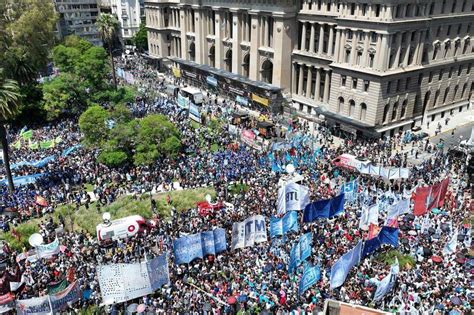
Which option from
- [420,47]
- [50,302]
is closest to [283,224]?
[50,302]

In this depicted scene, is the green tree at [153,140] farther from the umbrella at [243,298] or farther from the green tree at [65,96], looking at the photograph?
the umbrella at [243,298]

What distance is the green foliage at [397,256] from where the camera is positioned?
3119cm

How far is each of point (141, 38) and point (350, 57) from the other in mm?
79604

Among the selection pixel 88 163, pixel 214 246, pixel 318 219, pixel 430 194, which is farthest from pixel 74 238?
pixel 430 194

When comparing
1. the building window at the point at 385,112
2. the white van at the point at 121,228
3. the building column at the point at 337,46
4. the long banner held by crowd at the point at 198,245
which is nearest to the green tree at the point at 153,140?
the white van at the point at 121,228

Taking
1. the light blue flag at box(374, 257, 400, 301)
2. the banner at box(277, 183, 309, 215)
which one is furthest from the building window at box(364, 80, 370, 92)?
the light blue flag at box(374, 257, 400, 301)

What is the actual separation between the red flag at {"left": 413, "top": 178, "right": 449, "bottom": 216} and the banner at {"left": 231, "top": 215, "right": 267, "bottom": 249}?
40.8ft

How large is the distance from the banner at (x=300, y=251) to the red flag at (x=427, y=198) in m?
10.7

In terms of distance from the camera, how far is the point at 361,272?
97.5 ft

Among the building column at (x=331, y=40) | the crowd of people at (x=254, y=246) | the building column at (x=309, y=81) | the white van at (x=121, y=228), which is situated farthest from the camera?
the building column at (x=309, y=81)

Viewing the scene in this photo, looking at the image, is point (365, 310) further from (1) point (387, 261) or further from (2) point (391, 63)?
(2) point (391, 63)

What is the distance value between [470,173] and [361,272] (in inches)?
950

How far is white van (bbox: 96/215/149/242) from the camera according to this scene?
35.2m

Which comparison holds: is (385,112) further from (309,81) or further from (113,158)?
(113,158)
